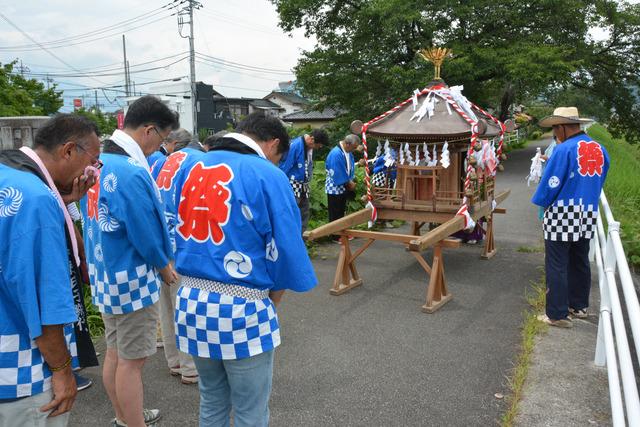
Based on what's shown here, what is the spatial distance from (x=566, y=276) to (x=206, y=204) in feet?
12.6

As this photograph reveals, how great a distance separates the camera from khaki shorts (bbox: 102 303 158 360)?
2930mm

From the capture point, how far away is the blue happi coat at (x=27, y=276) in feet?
5.57

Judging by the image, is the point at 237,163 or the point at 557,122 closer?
the point at 237,163

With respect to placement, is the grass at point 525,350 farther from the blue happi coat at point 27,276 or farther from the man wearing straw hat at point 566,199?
the blue happi coat at point 27,276

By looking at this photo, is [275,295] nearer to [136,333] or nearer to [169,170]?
[136,333]

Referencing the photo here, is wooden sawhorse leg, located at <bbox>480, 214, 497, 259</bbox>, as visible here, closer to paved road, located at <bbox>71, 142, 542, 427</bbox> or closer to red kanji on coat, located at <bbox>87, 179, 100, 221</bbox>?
paved road, located at <bbox>71, 142, 542, 427</bbox>

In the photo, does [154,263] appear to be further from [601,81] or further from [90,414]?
[601,81]

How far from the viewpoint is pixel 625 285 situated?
9.23ft

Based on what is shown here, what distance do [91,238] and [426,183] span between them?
4.31 meters

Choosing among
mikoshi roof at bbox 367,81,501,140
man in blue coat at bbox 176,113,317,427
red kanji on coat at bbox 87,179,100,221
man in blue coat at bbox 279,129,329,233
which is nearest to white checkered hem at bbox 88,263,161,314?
red kanji on coat at bbox 87,179,100,221

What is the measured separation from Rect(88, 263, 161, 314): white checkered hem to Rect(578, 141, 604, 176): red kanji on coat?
3.93 meters

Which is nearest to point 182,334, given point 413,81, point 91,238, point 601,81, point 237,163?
point 237,163

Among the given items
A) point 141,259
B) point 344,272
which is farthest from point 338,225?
point 141,259

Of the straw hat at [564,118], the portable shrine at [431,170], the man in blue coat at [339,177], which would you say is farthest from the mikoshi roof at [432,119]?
the man in blue coat at [339,177]
